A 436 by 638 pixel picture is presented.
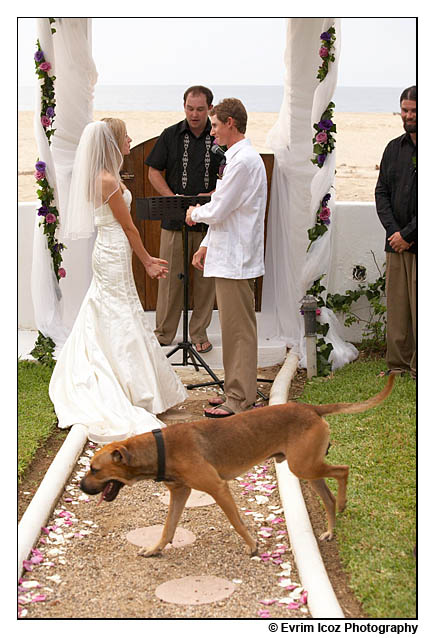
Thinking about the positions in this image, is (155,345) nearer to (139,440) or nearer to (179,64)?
(139,440)

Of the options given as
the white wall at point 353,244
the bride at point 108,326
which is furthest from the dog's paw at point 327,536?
the white wall at point 353,244

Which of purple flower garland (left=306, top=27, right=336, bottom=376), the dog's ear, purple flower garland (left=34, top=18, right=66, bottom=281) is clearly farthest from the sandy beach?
the dog's ear

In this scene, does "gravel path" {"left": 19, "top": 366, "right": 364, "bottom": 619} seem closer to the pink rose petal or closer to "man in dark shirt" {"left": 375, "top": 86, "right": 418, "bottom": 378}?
the pink rose petal

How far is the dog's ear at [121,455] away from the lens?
3.25 m

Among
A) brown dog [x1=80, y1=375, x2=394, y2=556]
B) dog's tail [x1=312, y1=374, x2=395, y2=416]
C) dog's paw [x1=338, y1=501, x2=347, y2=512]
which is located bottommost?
dog's paw [x1=338, y1=501, x2=347, y2=512]

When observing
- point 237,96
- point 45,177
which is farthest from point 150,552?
point 237,96

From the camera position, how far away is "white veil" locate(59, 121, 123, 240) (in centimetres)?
506

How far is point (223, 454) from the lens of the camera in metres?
3.49

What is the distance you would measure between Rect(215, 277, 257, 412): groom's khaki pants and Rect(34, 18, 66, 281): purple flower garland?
73.1 inches

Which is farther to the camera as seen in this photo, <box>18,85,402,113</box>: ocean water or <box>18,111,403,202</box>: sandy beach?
<box>18,111,403,202</box>: sandy beach

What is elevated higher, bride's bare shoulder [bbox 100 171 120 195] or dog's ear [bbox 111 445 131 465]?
bride's bare shoulder [bbox 100 171 120 195]

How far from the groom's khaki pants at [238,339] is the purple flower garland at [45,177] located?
186 centimetres

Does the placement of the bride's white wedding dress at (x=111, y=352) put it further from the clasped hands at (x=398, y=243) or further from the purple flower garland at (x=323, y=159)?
the clasped hands at (x=398, y=243)
